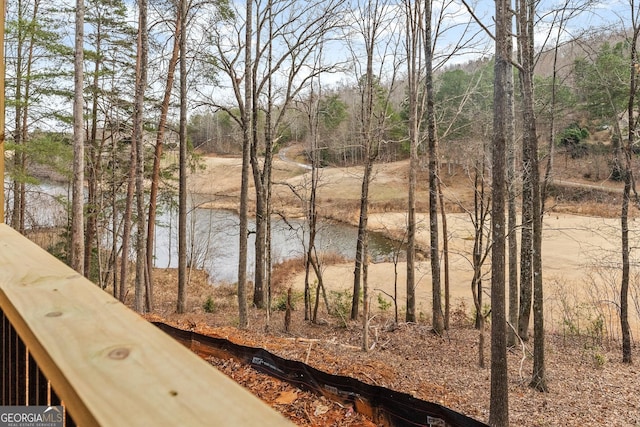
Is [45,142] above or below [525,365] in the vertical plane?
above

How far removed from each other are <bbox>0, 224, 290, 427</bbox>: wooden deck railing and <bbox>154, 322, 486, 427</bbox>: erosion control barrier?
369 cm

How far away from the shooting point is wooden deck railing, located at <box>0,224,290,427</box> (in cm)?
48

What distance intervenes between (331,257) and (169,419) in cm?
1899

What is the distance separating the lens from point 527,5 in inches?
298

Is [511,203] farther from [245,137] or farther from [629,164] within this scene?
[245,137]

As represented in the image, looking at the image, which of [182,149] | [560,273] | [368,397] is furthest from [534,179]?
[560,273]

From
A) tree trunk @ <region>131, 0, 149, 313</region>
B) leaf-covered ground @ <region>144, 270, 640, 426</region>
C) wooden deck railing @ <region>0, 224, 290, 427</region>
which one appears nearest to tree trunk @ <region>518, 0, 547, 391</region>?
leaf-covered ground @ <region>144, 270, 640, 426</region>

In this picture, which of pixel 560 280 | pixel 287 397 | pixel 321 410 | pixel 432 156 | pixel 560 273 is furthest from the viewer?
pixel 560 273

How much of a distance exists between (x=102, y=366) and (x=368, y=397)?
4.19 m

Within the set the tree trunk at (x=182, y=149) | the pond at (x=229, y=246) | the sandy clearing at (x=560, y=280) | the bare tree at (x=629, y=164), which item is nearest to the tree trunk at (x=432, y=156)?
the sandy clearing at (x=560, y=280)

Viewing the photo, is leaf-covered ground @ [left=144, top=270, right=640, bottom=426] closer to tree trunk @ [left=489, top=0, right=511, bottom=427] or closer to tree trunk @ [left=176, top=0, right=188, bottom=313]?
tree trunk @ [left=489, top=0, right=511, bottom=427]

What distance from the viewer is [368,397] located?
14.1ft

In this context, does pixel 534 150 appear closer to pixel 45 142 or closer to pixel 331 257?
pixel 45 142

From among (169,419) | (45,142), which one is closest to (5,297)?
(169,419)
